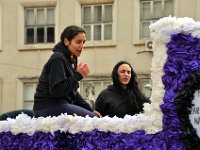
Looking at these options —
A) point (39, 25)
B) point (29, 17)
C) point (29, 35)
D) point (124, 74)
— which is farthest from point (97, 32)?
point (124, 74)

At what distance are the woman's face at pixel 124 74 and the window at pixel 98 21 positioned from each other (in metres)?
13.6

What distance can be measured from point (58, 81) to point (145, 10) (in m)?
15.0

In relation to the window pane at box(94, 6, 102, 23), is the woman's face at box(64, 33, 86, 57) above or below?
below

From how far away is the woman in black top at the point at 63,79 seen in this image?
3.36m

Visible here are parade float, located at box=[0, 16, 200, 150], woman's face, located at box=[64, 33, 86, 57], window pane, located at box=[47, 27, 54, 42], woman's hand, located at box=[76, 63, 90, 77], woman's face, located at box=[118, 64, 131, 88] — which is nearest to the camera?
parade float, located at box=[0, 16, 200, 150]

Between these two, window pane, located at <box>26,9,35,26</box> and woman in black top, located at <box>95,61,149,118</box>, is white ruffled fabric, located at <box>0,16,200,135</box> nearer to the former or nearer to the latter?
woman in black top, located at <box>95,61,149,118</box>

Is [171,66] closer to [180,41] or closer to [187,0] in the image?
[180,41]

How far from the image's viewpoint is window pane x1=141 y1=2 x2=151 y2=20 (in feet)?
59.2

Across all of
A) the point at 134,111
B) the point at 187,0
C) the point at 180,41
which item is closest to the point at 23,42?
the point at 187,0

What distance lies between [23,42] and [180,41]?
16.0 meters

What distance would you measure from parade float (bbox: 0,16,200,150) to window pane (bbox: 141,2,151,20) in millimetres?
15035

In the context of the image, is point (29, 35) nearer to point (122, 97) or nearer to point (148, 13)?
point (148, 13)

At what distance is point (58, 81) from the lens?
3336 millimetres

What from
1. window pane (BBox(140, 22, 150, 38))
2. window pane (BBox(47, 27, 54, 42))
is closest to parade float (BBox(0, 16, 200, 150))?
window pane (BBox(140, 22, 150, 38))
